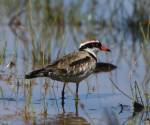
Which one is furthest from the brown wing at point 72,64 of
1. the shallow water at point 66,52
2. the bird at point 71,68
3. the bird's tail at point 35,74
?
the shallow water at point 66,52

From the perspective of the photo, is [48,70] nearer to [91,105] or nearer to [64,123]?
[91,105]

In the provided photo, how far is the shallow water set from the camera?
8.05 m

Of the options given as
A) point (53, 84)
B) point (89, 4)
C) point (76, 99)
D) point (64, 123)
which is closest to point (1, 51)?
point (53, 84)

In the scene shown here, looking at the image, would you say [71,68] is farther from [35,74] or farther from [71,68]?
[35,74]

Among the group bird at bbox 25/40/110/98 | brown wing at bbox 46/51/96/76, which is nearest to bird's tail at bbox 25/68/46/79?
bird at bbox 25/40/110/98

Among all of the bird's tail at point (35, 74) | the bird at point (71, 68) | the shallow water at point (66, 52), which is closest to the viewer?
the shallow water at point (66, 52)

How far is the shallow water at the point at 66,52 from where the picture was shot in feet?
26.4

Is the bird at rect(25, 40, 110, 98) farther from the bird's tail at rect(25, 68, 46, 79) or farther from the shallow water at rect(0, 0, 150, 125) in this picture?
the shallow water at rect(0, 0, 150, 125)

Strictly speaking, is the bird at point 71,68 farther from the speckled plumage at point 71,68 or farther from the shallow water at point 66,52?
the shallow water at point 66,52

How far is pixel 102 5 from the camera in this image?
15.7 metres

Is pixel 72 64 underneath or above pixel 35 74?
above

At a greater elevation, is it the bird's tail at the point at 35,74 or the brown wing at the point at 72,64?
the brown wing at the point at 72,64

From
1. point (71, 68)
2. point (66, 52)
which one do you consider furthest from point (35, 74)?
point (66, 52)

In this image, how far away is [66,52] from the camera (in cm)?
1210
